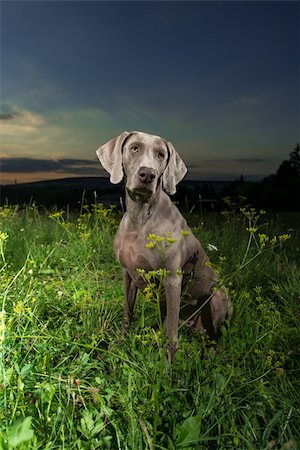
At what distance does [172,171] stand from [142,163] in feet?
0.92

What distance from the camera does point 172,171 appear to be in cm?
295

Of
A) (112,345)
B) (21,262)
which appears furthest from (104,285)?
(112,345)

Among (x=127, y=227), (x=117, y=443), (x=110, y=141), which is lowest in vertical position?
(x=117, y=443)

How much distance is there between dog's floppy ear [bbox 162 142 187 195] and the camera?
115 inches

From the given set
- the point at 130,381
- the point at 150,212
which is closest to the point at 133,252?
the point at 150,212

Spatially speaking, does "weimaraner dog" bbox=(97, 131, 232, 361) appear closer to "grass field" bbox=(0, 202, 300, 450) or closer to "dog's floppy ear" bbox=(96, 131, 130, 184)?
"dog's floppy ear" bbox=(96, 131, 130, 184)

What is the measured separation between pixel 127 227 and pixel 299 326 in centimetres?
148

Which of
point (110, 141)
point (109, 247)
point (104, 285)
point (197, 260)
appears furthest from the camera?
point (109, 247)

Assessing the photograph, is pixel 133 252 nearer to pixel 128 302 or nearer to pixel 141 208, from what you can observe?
pixel 141 208

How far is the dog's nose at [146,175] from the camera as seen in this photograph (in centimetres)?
271

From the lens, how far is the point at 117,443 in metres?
2.14

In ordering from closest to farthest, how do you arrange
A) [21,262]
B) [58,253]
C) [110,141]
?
[110,141], [21,262], [58,253]

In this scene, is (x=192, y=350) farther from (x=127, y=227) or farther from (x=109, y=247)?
(x=109, y=247)

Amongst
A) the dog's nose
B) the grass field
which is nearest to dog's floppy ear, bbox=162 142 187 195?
the dog's nose
